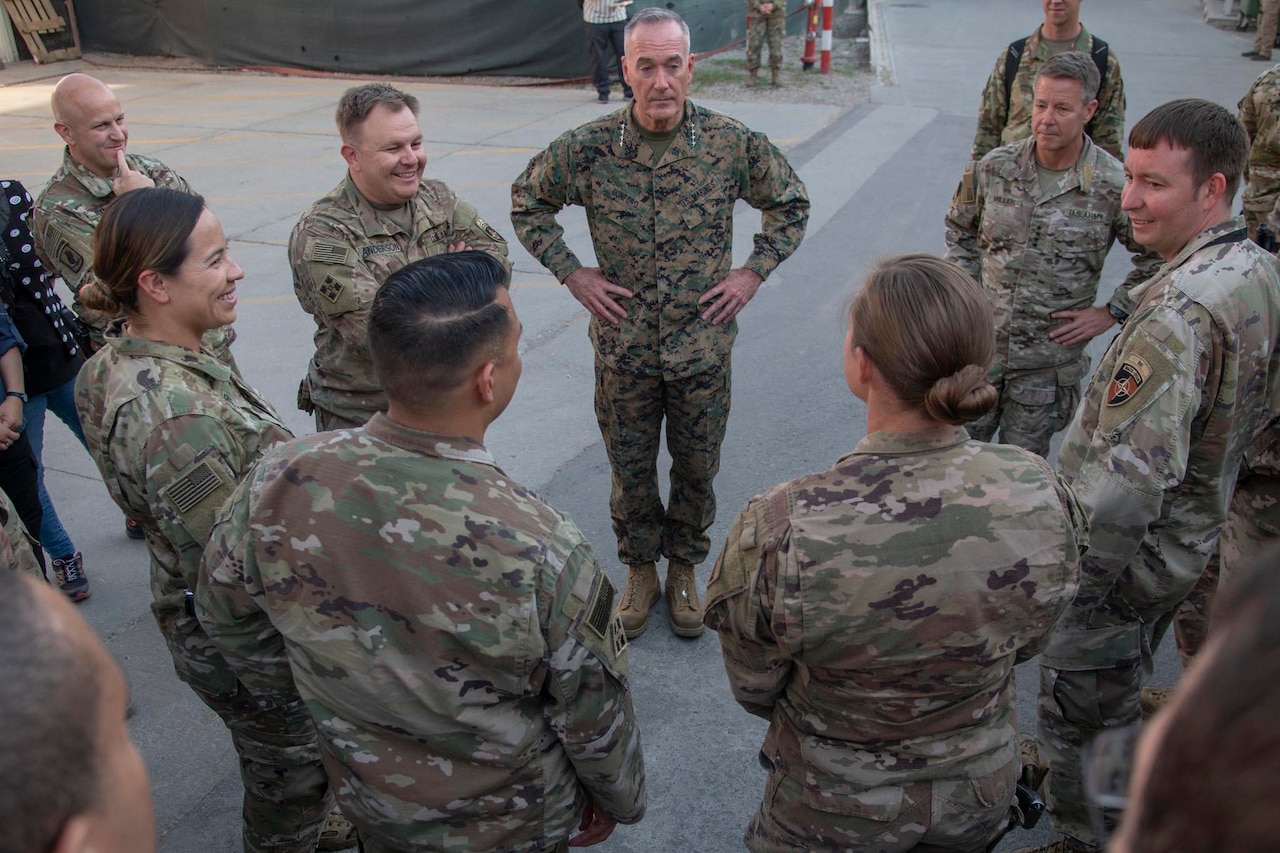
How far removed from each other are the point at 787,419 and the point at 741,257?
2.20 meters

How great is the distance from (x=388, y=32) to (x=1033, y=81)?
36.1ft

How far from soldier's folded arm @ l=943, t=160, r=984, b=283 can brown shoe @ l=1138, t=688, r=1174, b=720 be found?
1.59 meters

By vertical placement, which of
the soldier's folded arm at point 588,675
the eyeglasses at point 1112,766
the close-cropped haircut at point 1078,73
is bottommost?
the soldier's folded arm at point 588,675

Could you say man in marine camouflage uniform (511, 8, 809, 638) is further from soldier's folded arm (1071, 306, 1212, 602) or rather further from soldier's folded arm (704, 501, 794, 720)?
soldier's folded arm (704, 501, 794, 720)

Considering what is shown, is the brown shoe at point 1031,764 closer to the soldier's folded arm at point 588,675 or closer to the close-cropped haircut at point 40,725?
the soldier's folded arm at point 588,675

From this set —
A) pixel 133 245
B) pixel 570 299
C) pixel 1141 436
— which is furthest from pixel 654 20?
pixel 570 299

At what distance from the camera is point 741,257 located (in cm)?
693

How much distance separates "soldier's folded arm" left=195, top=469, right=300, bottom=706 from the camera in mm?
1787

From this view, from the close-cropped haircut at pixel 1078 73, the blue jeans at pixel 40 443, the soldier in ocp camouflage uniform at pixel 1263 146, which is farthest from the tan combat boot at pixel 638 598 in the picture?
the soldier in ocp camouflage uniform at pixel 1263 146

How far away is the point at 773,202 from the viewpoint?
3480 mm

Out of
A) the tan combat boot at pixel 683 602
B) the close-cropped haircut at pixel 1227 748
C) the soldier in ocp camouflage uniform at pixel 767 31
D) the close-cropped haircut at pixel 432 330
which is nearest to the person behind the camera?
the close-cropped haircut at pixel 1227 748

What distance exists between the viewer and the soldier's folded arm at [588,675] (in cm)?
169

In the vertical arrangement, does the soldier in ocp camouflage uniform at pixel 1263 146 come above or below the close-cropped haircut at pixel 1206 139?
below

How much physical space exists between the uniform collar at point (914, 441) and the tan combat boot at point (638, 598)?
2.00m
